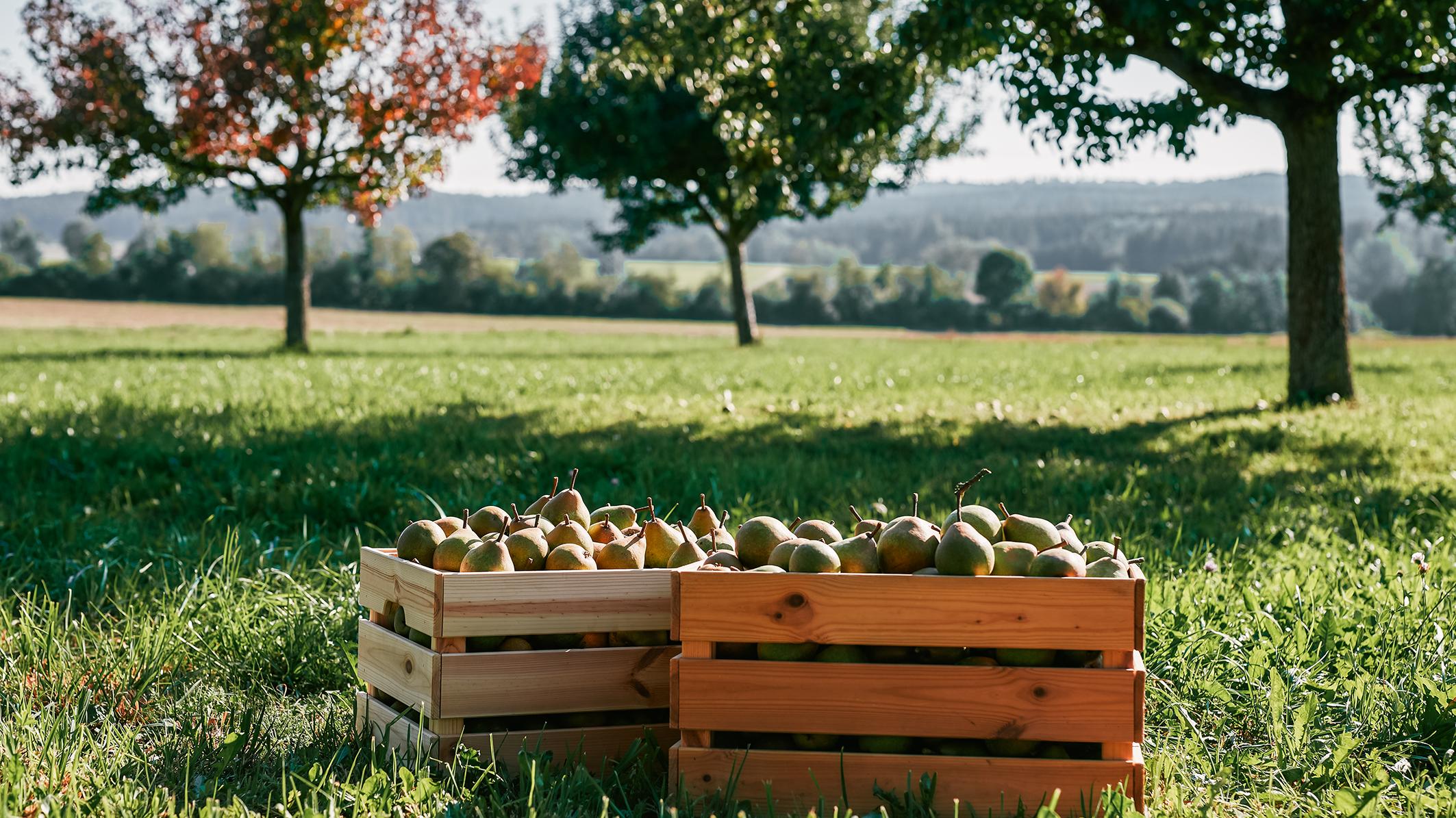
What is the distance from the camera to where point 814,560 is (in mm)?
2764

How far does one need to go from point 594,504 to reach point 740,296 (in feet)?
Answer: 87.4

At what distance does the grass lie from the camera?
288 cm

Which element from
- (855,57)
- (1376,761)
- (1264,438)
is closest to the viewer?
(1376,761)

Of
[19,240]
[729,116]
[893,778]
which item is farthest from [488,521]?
[19,240]

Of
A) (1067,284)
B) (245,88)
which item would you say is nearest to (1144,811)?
(245,88)

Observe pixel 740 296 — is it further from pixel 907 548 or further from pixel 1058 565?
pixel 1058 565

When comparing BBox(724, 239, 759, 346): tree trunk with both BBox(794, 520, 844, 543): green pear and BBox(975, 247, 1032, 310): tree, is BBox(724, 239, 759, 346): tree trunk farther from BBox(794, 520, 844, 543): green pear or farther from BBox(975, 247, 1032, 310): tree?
BBox(975, 247, 1032, 310): tree

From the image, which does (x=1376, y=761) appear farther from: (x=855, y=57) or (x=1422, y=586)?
(x=855, y=57)

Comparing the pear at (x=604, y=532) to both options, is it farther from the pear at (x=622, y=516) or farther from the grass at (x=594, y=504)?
the grass at (x=594, y=504)

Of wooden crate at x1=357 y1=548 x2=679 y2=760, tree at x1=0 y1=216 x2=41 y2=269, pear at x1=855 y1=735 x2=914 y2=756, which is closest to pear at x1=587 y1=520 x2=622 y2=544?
wooden crate at x1=357 y1=548 x2=679 y2=760

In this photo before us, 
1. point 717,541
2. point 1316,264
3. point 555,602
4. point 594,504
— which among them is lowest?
point 594,504

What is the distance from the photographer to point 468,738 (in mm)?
2951

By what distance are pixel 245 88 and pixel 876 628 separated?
24.1 metres

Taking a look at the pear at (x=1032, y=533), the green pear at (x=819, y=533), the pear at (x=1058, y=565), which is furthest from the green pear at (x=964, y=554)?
the green pear at (x=819, y=533)
